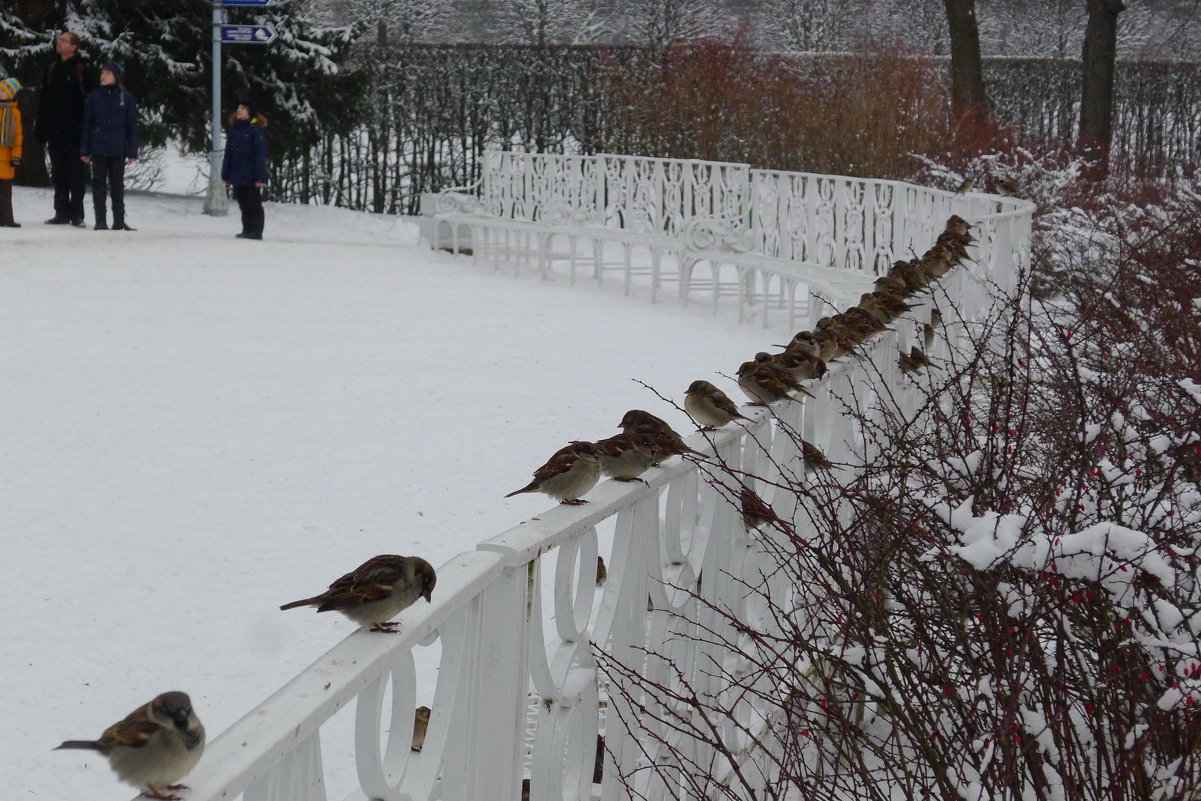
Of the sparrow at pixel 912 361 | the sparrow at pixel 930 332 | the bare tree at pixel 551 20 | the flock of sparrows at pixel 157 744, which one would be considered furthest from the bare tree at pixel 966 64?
the bare tree at pixel 551 20

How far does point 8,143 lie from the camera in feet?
50.6

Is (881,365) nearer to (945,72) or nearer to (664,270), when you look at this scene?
(664,270)

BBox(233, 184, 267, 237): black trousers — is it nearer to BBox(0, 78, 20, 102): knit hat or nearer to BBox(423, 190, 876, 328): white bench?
BBox(423, 190, 876, 328): white bench

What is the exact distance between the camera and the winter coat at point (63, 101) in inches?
653

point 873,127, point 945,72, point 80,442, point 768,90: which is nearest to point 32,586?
point 80,442

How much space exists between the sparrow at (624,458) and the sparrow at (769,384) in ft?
3.20

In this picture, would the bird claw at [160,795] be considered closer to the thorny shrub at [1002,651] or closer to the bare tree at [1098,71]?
the thorny shrub at [1002,651]

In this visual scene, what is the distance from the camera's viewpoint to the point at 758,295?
16.0 meters

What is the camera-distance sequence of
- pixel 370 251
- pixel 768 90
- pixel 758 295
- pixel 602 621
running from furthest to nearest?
pixel 768 90 < pixel 370 251 < pixel 758 295 < pixel 602 621

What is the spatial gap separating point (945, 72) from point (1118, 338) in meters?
22.1

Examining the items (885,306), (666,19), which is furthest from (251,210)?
(666,19)

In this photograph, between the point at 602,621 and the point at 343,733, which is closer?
the point at 602,621

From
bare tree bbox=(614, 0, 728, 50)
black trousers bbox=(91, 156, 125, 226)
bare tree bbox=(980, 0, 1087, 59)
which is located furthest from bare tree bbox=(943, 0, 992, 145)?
bare tree bbox=(980, 0, 1087, 59)

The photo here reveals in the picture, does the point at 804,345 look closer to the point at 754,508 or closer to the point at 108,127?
the point at 754,508
